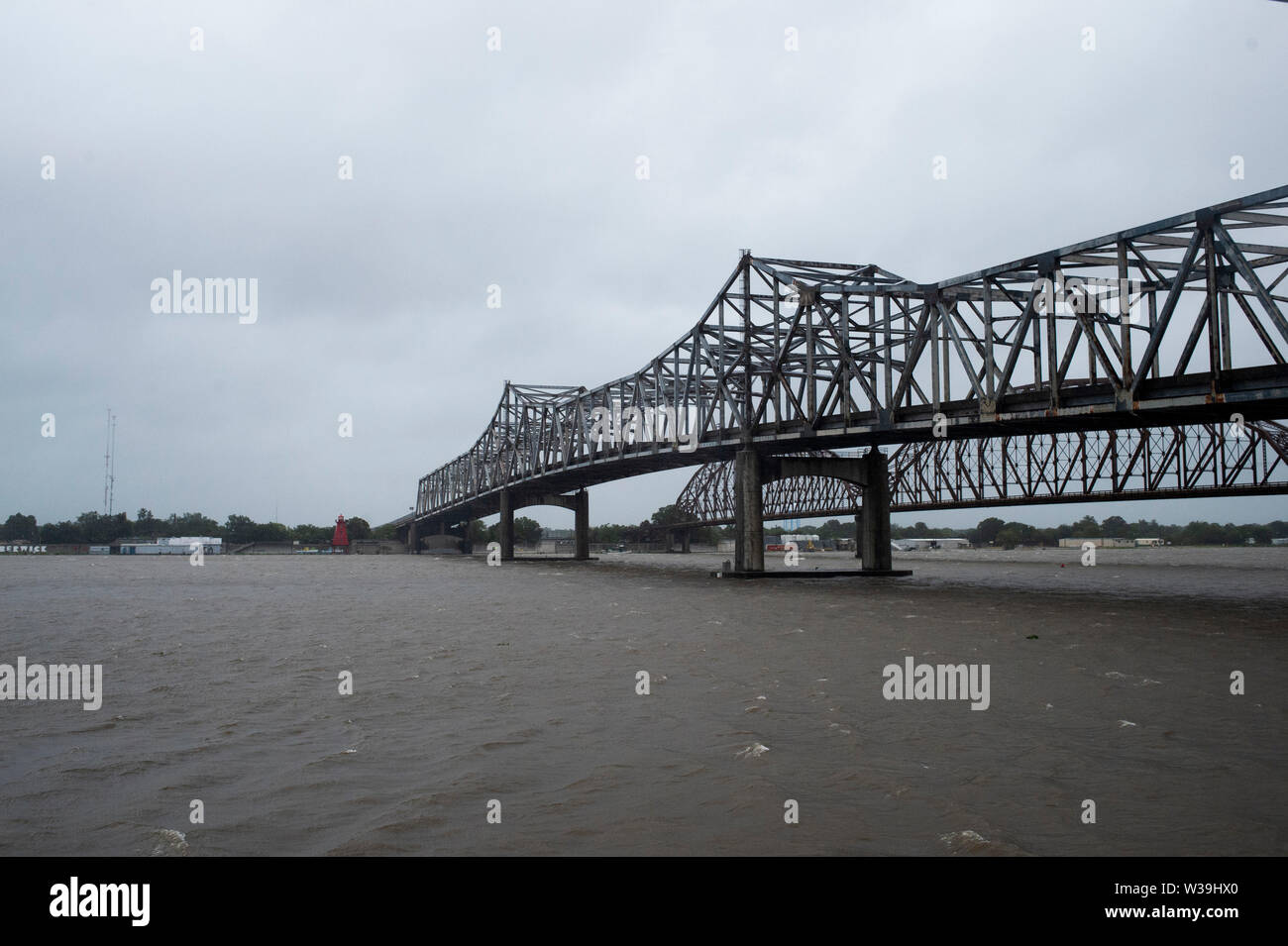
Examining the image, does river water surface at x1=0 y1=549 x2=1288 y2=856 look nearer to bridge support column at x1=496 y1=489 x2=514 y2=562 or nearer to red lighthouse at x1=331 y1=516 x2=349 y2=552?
bridge support column at x1=496 y1=489 x2=514 y2=562

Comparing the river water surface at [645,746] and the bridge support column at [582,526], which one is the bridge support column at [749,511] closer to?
the river water surface at [645,746]

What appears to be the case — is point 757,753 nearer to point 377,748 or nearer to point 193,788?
point 377,748

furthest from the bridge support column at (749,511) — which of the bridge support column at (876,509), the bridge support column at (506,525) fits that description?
the bridge support column at (506,525)

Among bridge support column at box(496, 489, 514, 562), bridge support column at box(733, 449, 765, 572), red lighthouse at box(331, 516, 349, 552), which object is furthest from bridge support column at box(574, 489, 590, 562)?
red lighthouse at box(331, 516, 349, 552)

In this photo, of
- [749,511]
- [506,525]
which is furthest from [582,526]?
[749,511]

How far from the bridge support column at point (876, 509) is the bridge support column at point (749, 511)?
6427mm

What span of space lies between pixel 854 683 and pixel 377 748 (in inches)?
305

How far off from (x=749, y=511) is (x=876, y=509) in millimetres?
A: 7605

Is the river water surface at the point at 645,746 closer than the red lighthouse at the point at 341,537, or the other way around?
the river water surface at the point at 645,746

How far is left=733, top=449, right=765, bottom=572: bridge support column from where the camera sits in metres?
51.2

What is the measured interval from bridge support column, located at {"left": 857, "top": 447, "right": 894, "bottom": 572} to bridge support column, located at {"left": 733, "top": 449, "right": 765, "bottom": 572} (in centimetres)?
643

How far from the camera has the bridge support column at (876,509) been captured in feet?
168
